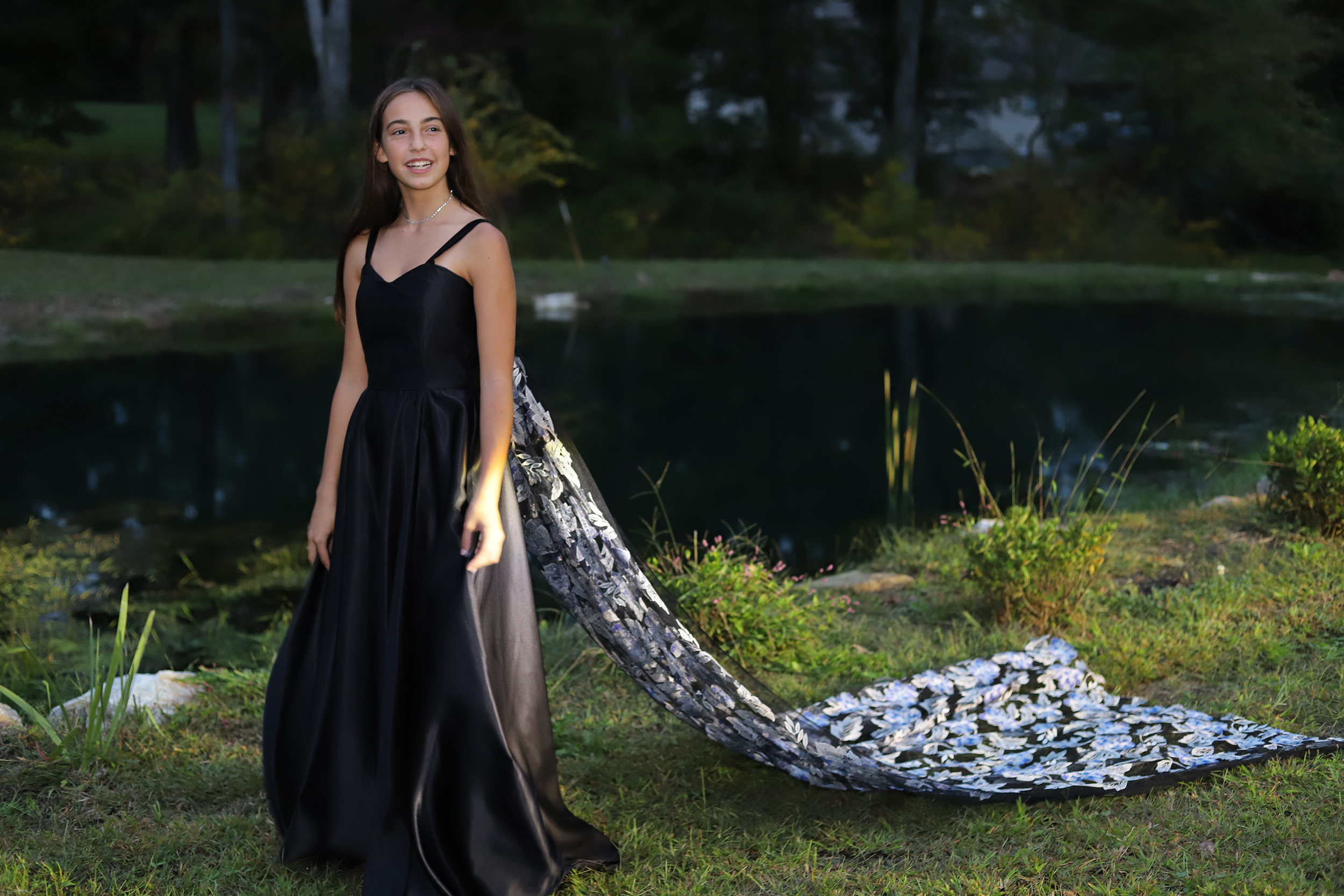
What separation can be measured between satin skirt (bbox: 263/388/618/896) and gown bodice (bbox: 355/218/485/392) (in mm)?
36

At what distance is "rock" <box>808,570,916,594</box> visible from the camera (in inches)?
203

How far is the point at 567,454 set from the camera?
106 inches

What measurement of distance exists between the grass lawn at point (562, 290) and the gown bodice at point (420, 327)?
38.7 ft

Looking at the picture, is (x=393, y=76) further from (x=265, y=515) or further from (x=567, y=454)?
(x=567, y=454)

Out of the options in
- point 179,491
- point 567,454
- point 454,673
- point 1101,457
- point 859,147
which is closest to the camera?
point 454,673

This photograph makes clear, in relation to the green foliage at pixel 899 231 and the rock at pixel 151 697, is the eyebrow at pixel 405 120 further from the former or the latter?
the green foliage at pixel 899 231

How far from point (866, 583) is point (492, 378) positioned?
3052mm

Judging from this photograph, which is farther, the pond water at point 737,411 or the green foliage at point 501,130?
Answer: the green foliage at point 501,130

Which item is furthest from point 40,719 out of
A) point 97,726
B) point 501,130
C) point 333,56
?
point 333,56

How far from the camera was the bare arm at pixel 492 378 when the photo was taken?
95.5 inches

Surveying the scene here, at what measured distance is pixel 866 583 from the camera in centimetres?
518

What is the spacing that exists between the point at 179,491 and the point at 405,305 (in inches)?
259

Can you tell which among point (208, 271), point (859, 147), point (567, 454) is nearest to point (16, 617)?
point (567, 454)

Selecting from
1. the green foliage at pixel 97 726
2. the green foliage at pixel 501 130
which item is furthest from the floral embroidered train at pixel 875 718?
the green foliage at pixel 501 130
